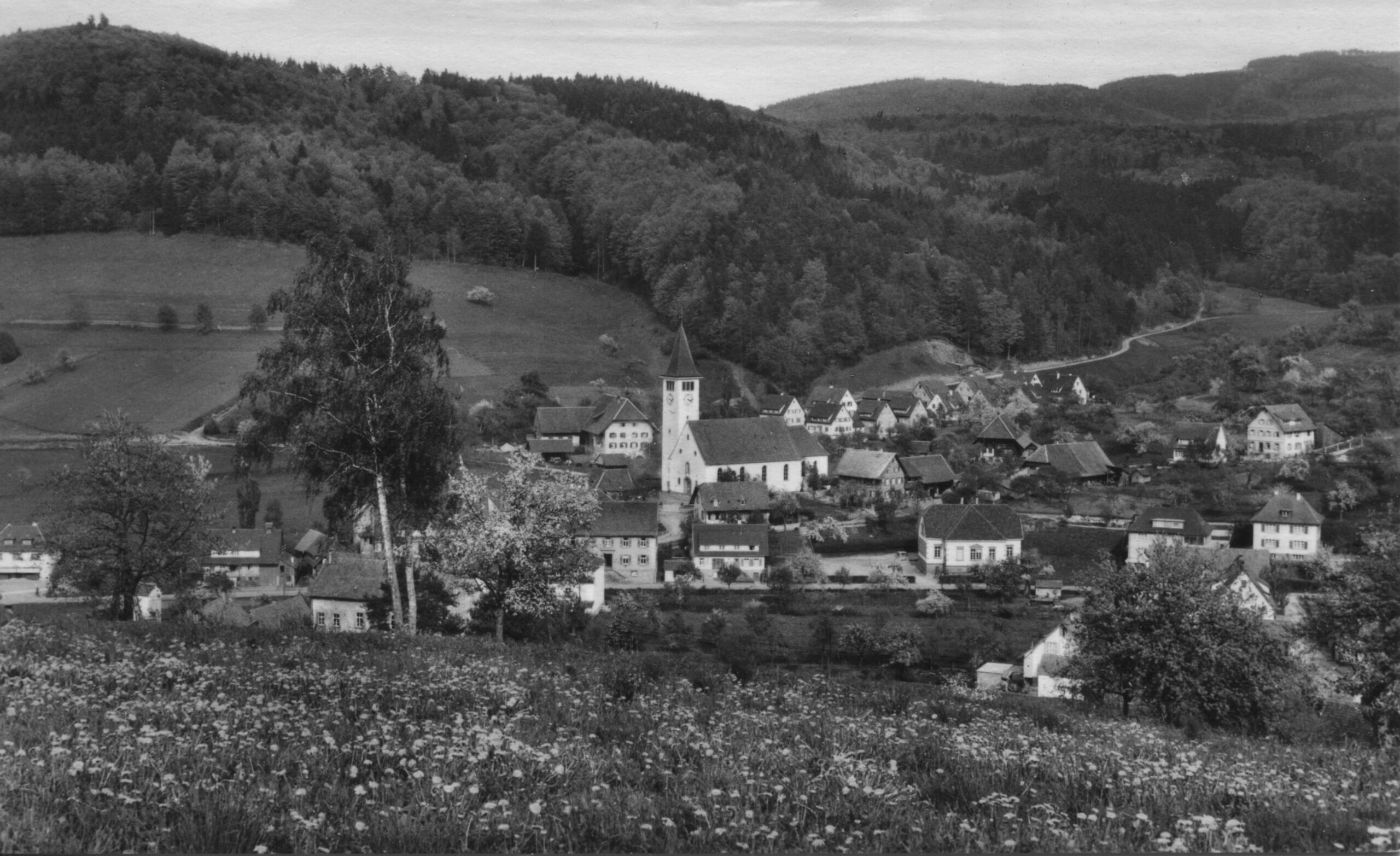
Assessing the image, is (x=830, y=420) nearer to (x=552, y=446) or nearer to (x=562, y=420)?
(x=562, y=420)

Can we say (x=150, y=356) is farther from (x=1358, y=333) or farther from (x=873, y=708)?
(x=1358, y=333)

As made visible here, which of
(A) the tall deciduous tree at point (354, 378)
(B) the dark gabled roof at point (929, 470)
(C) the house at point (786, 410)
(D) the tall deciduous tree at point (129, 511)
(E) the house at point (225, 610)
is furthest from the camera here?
(C) the house at point (786, 410)

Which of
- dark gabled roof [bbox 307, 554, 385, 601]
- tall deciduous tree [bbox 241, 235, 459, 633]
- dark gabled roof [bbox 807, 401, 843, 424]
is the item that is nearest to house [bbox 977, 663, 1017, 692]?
dark gabled roof [bbox 307, 554, 385, 601]

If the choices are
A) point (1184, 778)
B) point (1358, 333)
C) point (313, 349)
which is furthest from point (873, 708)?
point (1358, 333)

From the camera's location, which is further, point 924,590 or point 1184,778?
point 924,590

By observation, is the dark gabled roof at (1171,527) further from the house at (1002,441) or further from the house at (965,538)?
the house at (1002,441)

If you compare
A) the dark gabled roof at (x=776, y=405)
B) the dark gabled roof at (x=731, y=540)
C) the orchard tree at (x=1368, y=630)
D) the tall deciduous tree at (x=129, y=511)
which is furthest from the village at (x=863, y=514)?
the orchard tree at (x=1368, y=630)

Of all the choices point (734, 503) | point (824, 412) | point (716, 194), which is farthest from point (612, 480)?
point (716, 194)
